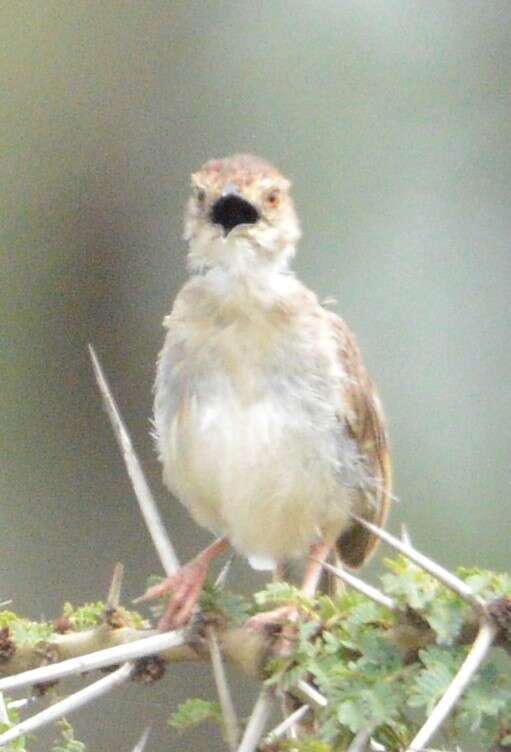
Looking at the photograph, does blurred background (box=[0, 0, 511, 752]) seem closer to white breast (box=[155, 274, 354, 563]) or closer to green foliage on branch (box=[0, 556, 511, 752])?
white breast (box=[155, 274, 354, 563])

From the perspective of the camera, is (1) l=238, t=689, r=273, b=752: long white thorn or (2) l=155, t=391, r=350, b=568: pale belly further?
(2) l=155, t=391, r=350, b=568: pale belly

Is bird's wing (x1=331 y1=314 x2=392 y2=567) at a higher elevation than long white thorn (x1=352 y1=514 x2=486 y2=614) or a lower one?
lower

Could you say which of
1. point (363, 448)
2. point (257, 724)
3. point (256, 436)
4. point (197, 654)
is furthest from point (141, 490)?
point (363, 448)

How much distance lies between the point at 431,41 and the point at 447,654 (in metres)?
5.95

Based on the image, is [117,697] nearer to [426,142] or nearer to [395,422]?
[395,422]

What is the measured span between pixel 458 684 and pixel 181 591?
3.38 ft

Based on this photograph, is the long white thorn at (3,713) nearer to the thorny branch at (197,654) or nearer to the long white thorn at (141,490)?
the thorny branch at (197,654)

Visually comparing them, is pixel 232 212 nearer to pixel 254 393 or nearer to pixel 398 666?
pixel 254 393

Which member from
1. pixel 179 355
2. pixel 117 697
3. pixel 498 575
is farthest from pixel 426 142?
pixel 498 575

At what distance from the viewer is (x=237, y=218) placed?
414cm

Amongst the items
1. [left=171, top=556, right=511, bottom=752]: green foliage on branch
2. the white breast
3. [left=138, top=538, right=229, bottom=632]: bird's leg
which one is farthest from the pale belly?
[left=171, top=556, right=511, bottom=752]: green foliage on branch

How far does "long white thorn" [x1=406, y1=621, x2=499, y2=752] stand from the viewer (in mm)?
2531

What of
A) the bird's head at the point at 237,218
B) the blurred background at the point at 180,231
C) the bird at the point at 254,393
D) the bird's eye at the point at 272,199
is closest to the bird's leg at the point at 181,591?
the bird at the point at 254,393

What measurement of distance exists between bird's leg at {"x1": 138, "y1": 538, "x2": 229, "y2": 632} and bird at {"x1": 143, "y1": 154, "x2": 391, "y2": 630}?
17 cm
